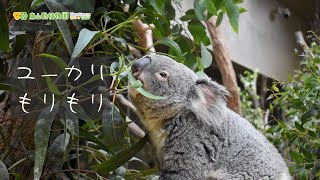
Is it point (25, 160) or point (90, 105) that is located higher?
point (90, 105)

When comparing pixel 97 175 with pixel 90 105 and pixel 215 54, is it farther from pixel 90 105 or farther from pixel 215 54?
pixel 215 54

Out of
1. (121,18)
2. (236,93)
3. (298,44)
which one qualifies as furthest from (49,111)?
(236,93)

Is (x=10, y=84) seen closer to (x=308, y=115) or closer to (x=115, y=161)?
(x=115, y=161)

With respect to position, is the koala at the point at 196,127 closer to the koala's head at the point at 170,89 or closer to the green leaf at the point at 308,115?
the koala's head at the point at 170,89

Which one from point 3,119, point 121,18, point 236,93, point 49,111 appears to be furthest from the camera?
point 236,93

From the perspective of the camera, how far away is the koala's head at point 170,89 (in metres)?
2.28

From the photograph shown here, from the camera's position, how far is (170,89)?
91.1 inches

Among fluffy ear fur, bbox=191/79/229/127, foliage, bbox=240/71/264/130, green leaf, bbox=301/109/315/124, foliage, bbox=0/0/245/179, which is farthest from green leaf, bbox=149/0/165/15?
foliage, bbox=240/71/264/130

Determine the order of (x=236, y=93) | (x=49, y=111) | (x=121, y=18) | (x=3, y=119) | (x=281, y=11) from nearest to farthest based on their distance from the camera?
(x=49, y=111) < (x=3, y=119) < (x=121, y=18) < (x=281, y=11) < (x=236, y=93)

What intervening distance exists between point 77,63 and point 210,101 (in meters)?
0.60

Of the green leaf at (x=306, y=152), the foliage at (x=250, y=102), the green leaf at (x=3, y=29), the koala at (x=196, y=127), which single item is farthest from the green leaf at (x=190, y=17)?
the foliage at (x=250, y=102)

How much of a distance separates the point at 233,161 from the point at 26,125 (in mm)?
920

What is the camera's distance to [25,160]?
228 centimetres

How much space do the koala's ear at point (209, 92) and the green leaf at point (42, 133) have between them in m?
0.64
